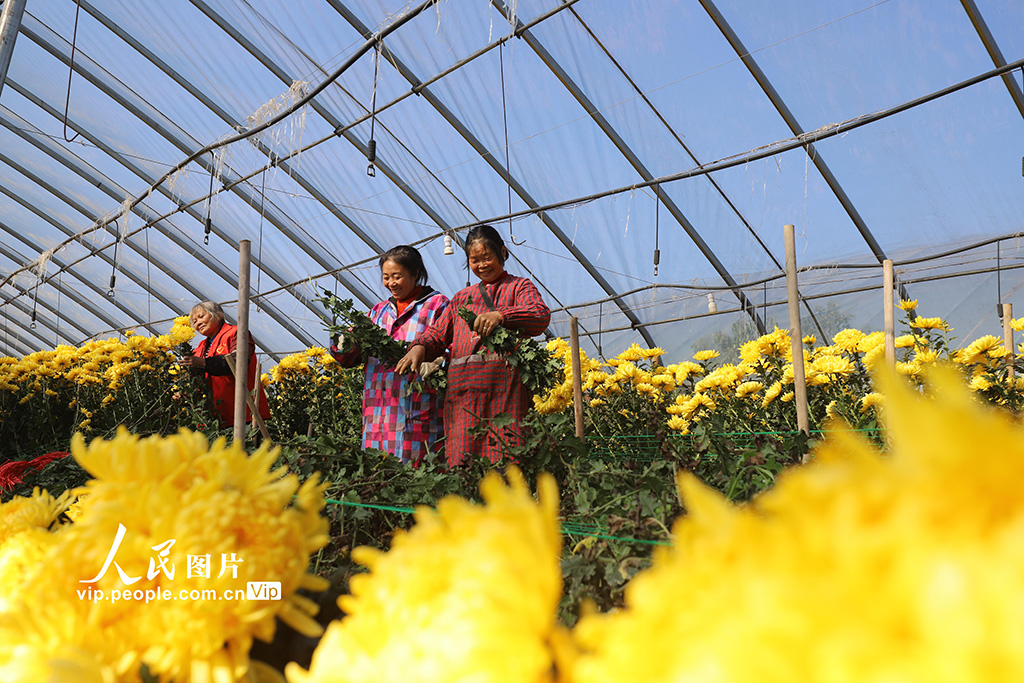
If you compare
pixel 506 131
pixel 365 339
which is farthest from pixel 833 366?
pixel 506 131

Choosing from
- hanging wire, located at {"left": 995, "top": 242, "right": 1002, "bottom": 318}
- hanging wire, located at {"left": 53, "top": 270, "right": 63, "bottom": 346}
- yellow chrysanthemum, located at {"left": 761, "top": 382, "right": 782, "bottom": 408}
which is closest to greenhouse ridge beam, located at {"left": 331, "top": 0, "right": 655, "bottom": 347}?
hanging wire, located at {"left": 995, "top": 242, "right": 1002, "bottom": 318}

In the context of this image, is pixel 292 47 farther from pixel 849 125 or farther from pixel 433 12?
pixel 849 125

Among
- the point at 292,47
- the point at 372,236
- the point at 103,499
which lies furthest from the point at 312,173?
the point at 103,499

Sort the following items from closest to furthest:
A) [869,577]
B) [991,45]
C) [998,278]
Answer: [869,577]
[991,45]
[998,278]

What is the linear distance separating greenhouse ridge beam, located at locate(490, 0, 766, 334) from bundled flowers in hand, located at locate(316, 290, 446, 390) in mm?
3348

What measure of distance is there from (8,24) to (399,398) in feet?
7.08

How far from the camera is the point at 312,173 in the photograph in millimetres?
7191

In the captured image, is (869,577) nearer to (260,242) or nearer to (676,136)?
(676,136)

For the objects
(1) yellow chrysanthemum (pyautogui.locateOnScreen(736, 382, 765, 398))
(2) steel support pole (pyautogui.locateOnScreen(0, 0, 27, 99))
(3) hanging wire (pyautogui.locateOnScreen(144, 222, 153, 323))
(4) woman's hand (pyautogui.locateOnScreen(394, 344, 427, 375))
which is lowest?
(1) yellow chrysanthemum (pyautogui.locateOnScreen(736, 382, 765, 398))

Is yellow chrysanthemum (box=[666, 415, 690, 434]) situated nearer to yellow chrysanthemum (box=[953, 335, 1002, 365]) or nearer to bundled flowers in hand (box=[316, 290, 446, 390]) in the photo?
bundled flowers in hand (box=[316, 290, 446, 390])

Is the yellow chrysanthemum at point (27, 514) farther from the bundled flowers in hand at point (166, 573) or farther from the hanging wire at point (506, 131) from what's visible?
the hanging wire at point (506, 131)

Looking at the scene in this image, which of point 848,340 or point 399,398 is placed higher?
point 848,340

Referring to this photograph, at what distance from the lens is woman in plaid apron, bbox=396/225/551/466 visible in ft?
6.27

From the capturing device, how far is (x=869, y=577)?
Answer: 22cm
